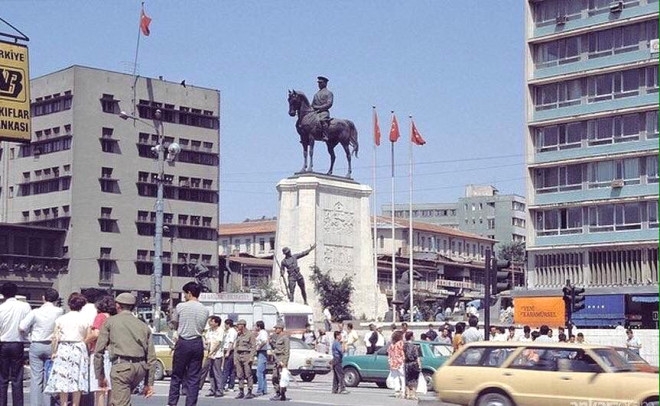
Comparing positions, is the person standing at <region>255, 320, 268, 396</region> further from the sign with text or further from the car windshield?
the sign with text

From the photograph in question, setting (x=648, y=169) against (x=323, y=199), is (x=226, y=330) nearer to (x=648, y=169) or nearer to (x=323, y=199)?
(x=323, y=199)

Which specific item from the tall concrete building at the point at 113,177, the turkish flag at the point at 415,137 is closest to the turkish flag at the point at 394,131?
the turkish flag at the point at 415,137

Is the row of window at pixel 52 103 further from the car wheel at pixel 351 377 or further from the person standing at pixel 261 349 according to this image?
the person standing at pixel 261 349

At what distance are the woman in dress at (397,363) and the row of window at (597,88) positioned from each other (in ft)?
123

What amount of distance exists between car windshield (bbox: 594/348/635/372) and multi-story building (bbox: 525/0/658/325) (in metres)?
43.1

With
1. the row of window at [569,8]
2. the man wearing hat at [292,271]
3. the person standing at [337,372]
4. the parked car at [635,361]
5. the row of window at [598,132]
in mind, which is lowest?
the person standing at [337,372]

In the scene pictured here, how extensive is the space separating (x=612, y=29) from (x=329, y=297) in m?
22.0

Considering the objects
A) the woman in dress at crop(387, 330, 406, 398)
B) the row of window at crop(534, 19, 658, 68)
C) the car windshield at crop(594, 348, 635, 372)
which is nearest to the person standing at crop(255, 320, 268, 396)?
the woman in dress at crop(387, 330, 406, 398)

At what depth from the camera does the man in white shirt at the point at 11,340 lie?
15742 mm

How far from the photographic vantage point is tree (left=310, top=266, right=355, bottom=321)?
177 feet

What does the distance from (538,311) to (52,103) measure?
151ft

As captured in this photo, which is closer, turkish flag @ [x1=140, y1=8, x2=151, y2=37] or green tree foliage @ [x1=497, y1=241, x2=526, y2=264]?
turkish flag @ [x1=140, y1=8, x2=151, y2=37]

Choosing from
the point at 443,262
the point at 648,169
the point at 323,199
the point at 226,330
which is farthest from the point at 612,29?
the point at 443,262

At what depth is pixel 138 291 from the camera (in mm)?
93438
